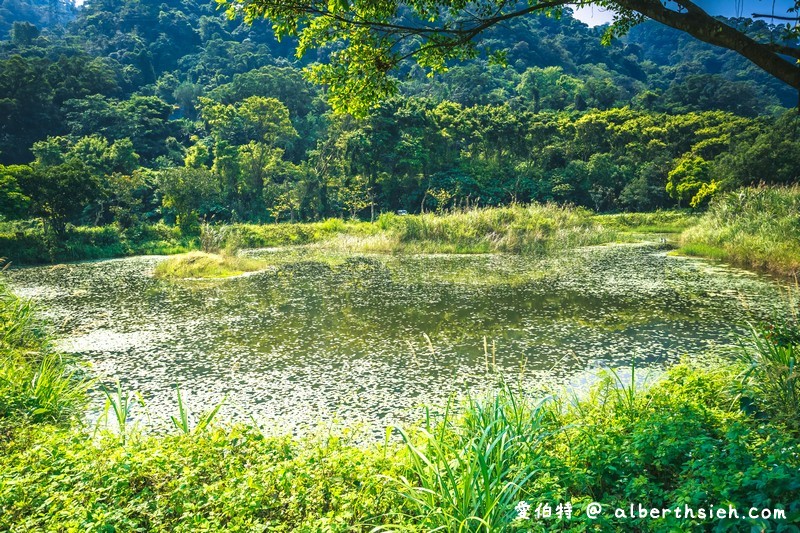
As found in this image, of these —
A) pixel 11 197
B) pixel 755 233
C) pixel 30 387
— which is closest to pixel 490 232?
pixel 755 233

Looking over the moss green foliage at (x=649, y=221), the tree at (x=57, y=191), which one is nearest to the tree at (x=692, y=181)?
the moss green foliage at (x=649, y=221)

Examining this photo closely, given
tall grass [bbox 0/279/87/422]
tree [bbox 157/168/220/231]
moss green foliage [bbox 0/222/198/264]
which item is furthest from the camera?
tree [bbox 157/168/220/231]

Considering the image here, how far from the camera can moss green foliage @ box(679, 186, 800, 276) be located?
10570 mm

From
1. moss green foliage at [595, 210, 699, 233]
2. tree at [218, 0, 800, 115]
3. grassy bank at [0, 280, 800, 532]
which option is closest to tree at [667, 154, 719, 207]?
moss green foliage at [595, 210, 699, 233]

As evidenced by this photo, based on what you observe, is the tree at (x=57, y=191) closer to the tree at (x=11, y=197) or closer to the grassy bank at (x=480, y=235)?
the tree at (x=11, y=197)

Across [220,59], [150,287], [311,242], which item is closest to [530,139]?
[311,242]

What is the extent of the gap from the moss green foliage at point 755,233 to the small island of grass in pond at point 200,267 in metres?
12.4

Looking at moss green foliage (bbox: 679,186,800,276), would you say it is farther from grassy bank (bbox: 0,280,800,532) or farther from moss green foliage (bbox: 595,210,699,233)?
moss green foliage (bbox: 595,210,699,233)

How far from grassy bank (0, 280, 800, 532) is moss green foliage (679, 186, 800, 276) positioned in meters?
8.32

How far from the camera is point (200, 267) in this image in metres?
13.2

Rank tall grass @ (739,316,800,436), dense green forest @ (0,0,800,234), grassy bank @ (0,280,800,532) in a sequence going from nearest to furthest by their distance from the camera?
grassy bank @ (0,280,800,532)
tall grass @ (739,316,800,436)
dense green forest @ (0,0,800,234)

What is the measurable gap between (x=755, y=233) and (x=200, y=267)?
13829 mm

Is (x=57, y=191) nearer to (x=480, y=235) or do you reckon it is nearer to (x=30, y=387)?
(x=480, y=235)

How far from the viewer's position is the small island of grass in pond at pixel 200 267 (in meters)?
13.0
